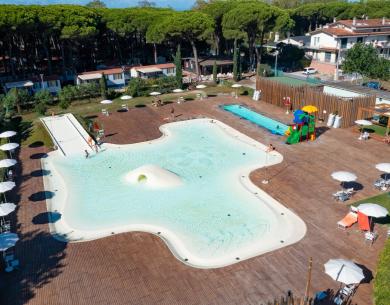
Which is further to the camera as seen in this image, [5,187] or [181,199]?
[181,199]

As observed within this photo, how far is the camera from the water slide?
32.3 m

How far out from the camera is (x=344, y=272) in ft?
46.6

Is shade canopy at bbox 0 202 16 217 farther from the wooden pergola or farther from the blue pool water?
the wooden pergola

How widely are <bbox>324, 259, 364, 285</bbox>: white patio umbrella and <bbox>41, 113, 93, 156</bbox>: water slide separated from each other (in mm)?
23238

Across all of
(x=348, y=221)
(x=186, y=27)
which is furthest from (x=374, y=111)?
(x=186, y=27)

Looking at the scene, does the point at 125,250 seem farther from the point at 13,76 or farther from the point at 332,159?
the point at 13,76

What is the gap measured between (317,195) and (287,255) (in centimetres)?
669

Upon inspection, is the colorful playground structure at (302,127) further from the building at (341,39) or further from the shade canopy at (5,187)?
the building at (341,39)

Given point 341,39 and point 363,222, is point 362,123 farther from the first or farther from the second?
point 341,39

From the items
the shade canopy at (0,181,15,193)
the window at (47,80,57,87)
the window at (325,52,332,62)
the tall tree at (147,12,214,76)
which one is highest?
A: the tall tree at (147,12,214,76)

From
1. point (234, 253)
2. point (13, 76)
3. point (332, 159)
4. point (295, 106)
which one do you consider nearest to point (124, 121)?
point (295, 106)

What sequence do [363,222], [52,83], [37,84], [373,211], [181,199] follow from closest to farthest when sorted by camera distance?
[373,211], [363,222], [181,199], [37,84], [52,83]

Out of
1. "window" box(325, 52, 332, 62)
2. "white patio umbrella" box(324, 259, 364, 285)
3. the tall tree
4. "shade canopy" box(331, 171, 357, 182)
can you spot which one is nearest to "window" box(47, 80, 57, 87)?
the tall tree

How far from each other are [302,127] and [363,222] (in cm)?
1368
